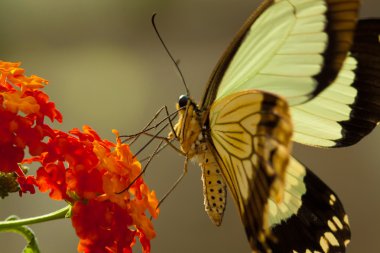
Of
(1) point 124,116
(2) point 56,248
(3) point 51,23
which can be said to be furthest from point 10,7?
(2) point 56,248

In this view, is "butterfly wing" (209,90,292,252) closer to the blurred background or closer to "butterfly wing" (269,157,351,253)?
"butterfly wing" (269,157,351,253)

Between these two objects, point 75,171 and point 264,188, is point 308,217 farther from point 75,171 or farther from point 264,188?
point 75,171

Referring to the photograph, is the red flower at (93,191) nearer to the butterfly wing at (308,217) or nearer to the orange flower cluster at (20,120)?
the orange flower cluster at (20,120)

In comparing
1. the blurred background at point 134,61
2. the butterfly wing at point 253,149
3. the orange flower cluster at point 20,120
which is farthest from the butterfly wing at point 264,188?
the blurred background at point 134,61

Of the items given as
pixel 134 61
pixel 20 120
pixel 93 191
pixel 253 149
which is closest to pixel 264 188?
pixel 253 149

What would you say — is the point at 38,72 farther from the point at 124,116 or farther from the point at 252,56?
the point at 252,56

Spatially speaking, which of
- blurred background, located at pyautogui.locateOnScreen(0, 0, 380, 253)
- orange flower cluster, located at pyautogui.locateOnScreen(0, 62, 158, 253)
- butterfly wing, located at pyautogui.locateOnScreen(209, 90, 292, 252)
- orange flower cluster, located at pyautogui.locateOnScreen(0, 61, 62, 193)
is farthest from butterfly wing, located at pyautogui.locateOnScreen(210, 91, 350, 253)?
blurred background, located at pyautogui.locateOnScreen(0, 0, 380, 253)
